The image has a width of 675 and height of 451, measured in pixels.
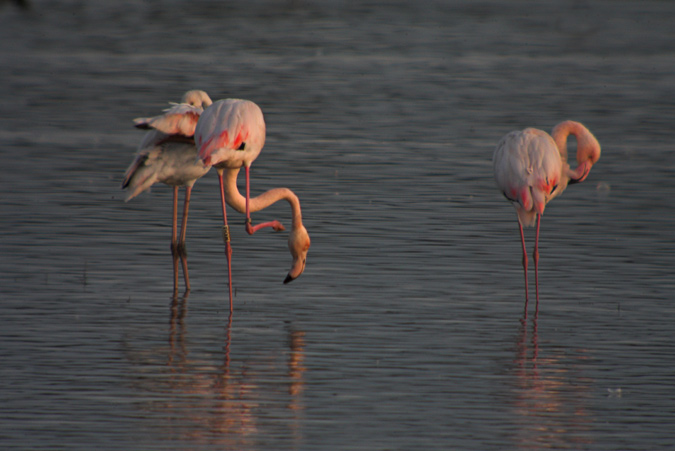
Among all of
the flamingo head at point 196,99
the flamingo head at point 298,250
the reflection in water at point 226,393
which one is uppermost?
the flamingo head at point 196,99

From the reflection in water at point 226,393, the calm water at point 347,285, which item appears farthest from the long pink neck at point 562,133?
the reflection in water at point 226,393

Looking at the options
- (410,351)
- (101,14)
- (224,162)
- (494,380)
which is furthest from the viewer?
(101,14)

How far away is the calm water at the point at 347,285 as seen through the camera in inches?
284

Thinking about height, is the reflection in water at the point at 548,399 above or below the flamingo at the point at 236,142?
below

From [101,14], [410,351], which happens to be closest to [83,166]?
[410,351]

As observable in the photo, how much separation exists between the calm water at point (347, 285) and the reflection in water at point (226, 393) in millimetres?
20

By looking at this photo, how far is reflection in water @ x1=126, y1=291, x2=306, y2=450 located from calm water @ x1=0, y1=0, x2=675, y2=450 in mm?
20

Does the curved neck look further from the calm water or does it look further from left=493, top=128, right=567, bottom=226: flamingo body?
left=493, top=128, right=567, bottom=226: flamingo body

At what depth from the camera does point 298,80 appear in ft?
85.9

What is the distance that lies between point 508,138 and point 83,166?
6.69 m

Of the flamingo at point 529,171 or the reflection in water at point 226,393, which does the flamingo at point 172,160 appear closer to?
the reflection in water at point 226,393

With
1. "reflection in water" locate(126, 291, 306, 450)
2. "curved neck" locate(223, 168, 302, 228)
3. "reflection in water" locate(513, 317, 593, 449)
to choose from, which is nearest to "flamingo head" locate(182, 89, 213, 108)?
"curved neck" locate(223, 168, 302, 228)

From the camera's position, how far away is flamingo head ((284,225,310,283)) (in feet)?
33.5

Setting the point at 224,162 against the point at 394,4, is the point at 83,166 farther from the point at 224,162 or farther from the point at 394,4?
the point at 394,4
